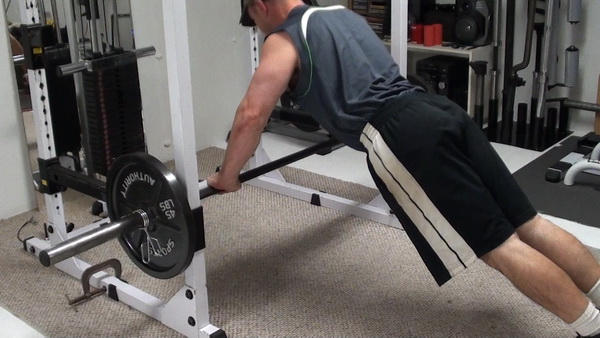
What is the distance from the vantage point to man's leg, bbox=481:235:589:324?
184 centimetres

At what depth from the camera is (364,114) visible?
6.57ft

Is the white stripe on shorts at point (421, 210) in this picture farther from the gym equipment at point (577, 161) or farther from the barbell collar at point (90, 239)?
the gym equipment at point (577, 161)

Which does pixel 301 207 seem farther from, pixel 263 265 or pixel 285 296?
pixel 285 296

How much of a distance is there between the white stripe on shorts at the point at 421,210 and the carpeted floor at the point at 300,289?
385mm

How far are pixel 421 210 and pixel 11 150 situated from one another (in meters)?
2.03

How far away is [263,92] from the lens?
1.96 metres

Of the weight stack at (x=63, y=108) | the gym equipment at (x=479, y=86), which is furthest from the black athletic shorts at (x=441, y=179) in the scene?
the gym equipment at (x=479, y=86)

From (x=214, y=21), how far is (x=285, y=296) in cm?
200

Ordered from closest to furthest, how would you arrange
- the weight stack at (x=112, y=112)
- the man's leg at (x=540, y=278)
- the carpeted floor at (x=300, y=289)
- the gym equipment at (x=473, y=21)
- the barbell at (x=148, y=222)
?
the man's leg at (x=540, y=278) < the barbell at (x=148, y=222) < the carpeted floor at (x=300, y=289) < the weight stack at (x=112, y=112) < the gym equipment at (x=473, y=21)

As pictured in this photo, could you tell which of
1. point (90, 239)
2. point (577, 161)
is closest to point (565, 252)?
point (90, 239)

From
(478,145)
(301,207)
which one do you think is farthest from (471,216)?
(301,207)

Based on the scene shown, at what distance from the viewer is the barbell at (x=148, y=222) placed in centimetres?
194

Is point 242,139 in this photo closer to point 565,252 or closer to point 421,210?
point 421,210

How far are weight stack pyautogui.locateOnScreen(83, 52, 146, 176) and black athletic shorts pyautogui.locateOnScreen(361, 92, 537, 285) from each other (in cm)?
136
